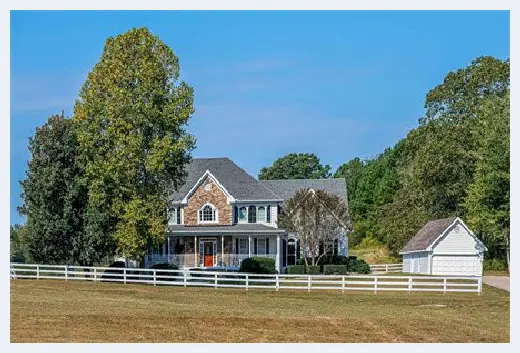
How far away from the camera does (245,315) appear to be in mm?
28719

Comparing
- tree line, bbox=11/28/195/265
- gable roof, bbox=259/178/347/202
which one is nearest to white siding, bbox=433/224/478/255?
gable roof, bbox=259/178/347/202

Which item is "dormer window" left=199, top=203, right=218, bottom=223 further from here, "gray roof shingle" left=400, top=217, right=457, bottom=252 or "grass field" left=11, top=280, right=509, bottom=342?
"grass field" left=11, top=280, right=509, bottom=342

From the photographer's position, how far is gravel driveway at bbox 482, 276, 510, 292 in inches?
1725

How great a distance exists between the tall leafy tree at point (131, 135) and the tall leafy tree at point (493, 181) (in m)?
18.8

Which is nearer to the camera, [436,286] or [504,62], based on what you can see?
[436,286]

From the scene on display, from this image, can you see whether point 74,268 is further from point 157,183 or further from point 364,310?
point 364,310

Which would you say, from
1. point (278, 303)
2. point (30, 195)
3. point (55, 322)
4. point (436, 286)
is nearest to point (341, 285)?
point (436, 286)

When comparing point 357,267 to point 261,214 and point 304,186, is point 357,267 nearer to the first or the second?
point 261,214

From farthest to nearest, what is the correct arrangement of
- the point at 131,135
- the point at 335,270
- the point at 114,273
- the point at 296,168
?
the point at 296,168
the point at 335,270
the point at 114,273
the point at 131,135

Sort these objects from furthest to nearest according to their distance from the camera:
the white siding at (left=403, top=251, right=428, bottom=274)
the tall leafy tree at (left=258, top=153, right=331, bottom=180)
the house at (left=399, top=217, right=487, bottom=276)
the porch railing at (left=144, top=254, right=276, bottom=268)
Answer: the tall leafy tree at (left=258, top=153, right=331, bottom=180)
the porch railing at (left=144, top=254, right=276, bottom=268)
the white siding at (left=403, top=251, right=428, bottom=274)
the house at (left=399, top=217, right=487, bottom=276)

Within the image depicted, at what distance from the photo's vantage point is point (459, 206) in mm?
62875

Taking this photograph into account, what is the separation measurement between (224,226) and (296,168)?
43.1m

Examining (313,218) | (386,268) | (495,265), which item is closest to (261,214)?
(313,218)

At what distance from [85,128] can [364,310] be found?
17.6m
